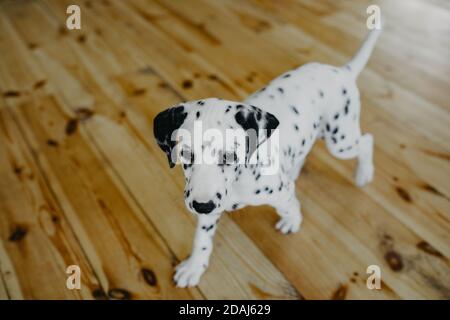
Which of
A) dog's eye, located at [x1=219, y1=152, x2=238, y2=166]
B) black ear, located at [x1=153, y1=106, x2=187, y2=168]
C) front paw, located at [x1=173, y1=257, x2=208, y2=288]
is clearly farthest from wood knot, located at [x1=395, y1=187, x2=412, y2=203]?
black ear, located at [x1=153, y1=106, x2=187, y2=168]

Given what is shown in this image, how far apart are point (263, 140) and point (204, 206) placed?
315 mm

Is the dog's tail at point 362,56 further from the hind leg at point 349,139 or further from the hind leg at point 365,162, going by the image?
the hind leg at point 365,162

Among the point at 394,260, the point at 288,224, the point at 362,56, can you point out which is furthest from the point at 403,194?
the point at 362,56

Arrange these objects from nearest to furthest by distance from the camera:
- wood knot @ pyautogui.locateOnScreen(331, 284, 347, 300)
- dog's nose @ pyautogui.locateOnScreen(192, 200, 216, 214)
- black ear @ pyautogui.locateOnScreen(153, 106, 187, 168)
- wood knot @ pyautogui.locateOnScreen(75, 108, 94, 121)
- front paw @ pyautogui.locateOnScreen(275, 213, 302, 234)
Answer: dog's nose @ pyautogui.locateOnScreen(192, 200, 216, 214)
black ear @ pyautogui.locateOnScreen(153, 106, 187, 168)
wood knot @ pyautogui.locateOnScreen(331, 284, 347, 300)
front paw @ pyautogui.locateOnScreen(275, 213, 302, 234)
wood knot @ pyautogui.locateOnScreen(75, 108, 94, 121)

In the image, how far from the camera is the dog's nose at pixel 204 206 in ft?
3.77

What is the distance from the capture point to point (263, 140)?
130 centimetres

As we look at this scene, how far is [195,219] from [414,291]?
3.43 feet

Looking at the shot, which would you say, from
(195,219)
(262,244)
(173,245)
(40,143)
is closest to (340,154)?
(262,244)

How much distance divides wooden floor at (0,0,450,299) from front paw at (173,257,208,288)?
0.04 metres

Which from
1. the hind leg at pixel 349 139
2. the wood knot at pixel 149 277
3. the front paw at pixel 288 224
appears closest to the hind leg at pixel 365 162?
the hind leg at pixel 349 139

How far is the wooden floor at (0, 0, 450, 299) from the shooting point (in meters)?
1.76

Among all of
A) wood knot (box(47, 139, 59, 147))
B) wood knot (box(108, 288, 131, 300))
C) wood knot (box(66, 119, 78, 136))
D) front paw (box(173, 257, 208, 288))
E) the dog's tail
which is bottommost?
wood knot (box(108, 288, 131, 300))

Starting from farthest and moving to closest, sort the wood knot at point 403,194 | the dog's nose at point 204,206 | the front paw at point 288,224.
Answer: the wood knot at point 403,194 < the front paw at point 288,224 < the dog's nose at point 204,206

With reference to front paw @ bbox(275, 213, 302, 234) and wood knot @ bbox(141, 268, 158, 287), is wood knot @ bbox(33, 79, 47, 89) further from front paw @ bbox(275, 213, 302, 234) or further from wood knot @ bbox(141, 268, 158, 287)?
front paw @ bbox(275, 213, 302, 234)
